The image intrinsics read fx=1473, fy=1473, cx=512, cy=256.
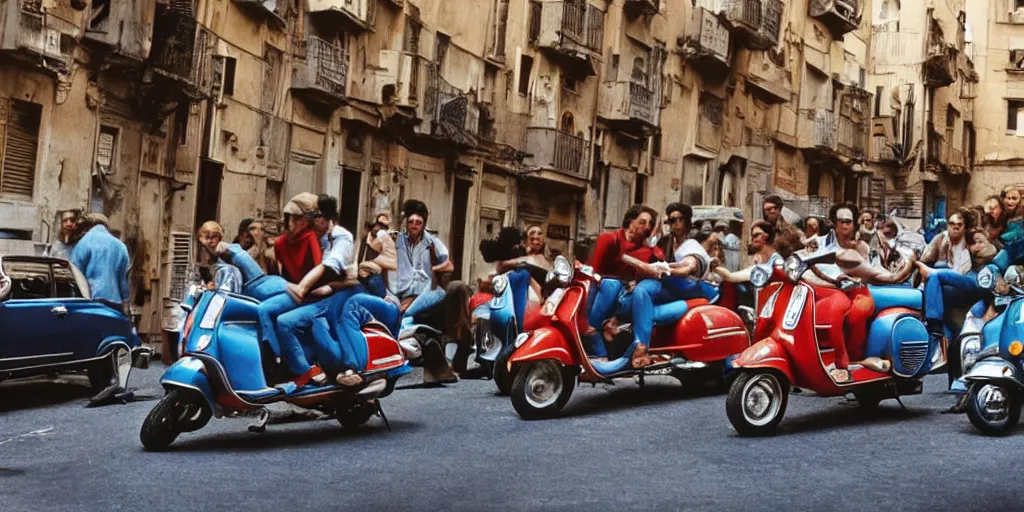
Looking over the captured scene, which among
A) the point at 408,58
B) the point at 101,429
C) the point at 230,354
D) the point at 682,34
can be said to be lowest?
the point at 101,429

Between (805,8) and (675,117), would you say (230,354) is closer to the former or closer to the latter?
(675,117)

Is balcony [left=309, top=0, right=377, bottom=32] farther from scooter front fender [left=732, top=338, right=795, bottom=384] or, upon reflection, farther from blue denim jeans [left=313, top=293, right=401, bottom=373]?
scooter front fender [left=732, top=338, right=795, bottom=384]

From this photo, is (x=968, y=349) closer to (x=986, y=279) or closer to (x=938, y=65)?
(x=986, y=279)

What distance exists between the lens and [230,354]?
9.30 meters

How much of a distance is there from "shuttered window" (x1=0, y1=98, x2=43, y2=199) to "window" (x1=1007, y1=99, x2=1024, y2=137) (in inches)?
1780

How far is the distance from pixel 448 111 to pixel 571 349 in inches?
723

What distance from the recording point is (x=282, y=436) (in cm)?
1035

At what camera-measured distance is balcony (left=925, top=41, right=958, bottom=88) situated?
53.5 meters

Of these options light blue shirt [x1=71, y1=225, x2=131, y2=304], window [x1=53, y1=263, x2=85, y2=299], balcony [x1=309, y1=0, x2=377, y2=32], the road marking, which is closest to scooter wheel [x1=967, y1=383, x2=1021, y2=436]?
the road marking

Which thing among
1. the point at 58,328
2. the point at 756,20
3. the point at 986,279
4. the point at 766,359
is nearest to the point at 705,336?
the point at 766,359

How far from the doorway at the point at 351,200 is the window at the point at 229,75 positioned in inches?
153

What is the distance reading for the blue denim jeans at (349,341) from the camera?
10.0 metres

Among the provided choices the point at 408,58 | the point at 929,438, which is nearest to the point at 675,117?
the point at 408,58

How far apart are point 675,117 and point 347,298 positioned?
102 feet
